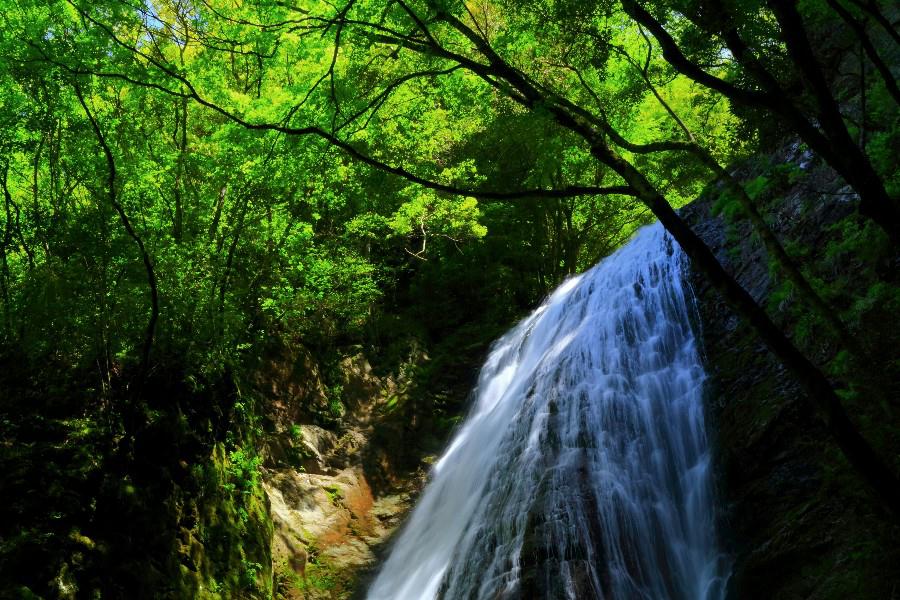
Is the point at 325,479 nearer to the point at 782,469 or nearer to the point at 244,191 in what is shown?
the point at 244,191

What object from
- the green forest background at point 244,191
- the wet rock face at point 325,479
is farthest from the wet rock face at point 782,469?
the wet rock face at point 325,479

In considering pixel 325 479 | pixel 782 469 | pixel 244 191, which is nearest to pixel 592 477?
pixel 782 469

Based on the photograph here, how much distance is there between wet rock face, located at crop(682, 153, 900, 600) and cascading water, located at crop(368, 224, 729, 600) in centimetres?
34

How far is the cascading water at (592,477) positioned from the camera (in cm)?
679

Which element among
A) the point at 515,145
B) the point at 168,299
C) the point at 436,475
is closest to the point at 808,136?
the point at 168,299

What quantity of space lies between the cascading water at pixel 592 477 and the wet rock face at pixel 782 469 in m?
0.34

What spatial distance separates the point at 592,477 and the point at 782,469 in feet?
7.33

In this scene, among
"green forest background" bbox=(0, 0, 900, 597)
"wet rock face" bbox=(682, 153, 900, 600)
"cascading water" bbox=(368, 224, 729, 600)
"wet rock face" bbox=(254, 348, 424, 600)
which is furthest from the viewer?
"wet rock face" bbox=(254, 348, 424, 600)

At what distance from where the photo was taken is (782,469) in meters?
6.45

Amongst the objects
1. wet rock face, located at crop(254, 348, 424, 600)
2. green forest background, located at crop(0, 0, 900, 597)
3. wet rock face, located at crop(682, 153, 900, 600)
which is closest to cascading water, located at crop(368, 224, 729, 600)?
wet rock face, located at crop(682, 153, 900, 600)

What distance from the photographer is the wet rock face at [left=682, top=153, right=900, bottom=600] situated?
504 centimetres

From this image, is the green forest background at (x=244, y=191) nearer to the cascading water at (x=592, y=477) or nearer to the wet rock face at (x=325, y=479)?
the wet rock face at (x=325, y=479)

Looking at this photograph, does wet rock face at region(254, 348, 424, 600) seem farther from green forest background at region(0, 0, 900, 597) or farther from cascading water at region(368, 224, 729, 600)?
green forest background at region(0, 0, 900, 597)

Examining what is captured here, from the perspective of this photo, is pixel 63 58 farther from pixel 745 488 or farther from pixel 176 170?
pixel 745 488
